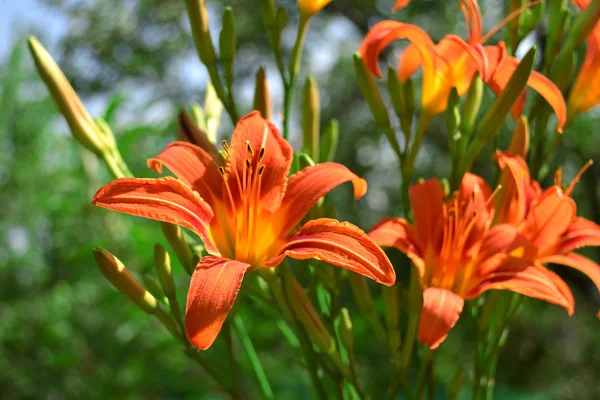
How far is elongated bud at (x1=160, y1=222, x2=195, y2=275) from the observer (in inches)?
18.3

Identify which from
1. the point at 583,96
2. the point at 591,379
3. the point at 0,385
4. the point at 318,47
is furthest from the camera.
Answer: the point at 318,47

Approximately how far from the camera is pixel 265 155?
47 cm

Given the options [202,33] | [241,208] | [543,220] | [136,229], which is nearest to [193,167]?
[241,208]

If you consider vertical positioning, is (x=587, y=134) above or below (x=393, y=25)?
below

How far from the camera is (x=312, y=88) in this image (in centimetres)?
60

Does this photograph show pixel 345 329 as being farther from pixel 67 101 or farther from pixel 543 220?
pixel 67 101

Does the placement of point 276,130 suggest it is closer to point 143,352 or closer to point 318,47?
point 143,352

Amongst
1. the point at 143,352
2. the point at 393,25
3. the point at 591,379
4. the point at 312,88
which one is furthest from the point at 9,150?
the point at 591,379

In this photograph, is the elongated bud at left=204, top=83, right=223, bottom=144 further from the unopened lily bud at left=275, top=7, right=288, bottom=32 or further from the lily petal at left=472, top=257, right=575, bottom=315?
the lily petal at left=472, top=257, right=575, bottom=315

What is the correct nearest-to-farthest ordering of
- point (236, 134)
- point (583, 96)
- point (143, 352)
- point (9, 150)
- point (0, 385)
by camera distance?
1. point (236, 134)
2. point (583, 96)
3. point (143, 352)
4. point (0, 385)
5. point (9, 150)

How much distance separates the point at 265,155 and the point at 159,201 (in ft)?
0.30

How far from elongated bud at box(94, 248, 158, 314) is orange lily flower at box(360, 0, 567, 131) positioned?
25 centimetres

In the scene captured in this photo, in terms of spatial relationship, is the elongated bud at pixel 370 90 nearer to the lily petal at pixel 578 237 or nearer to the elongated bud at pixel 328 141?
the elongated bud at pixel 328 141

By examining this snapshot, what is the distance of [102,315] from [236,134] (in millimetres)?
1027
